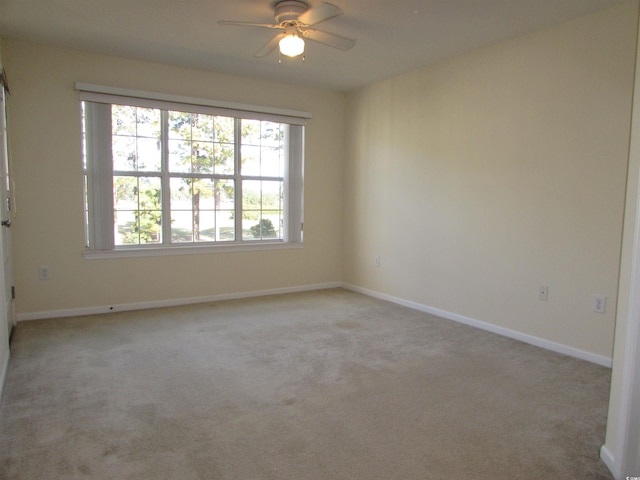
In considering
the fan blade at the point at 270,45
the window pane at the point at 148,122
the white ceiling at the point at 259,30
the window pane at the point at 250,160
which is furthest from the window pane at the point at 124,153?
the fan blade at the point at 270,45

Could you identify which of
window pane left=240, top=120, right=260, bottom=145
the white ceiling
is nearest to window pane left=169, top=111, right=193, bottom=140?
the white ceiling

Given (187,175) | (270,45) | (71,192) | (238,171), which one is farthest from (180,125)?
(270,45)

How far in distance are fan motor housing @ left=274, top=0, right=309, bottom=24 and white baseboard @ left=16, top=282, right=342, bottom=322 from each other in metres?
3.00

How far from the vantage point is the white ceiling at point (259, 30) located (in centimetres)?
300

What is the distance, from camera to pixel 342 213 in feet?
18.7

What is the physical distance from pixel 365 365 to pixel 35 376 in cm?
213

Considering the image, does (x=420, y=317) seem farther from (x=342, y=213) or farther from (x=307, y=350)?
(x=342, y=213)

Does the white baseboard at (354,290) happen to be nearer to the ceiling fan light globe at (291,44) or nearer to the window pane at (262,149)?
the window pane at (262,149)

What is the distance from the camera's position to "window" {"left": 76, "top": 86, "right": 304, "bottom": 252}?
421 cm

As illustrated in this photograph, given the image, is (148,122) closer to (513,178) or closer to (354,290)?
(354,290)

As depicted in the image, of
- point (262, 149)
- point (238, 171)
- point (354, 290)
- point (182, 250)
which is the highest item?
point (262, 149)

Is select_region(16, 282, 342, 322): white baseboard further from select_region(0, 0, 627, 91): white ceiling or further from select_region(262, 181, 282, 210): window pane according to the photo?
select_region(0, 0, 627, 91): white ceiling

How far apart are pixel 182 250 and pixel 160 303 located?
0.59m

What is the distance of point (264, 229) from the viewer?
528cm
